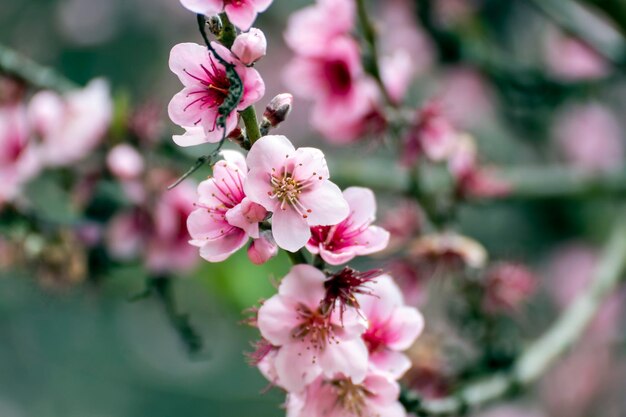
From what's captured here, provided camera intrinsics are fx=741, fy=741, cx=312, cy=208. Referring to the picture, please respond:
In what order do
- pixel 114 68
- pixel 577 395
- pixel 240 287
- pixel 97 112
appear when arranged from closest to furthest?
pixel 97 112, pixel 240 287, pixel 577 395, pixel 114 68

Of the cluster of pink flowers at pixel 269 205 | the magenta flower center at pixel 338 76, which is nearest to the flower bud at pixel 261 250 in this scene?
the cluster of pink flowers at pixel 269 205

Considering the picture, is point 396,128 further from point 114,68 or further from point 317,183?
point 114,68

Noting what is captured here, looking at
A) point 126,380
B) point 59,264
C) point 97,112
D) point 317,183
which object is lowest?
point 317,183

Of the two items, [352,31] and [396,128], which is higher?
[352,31]

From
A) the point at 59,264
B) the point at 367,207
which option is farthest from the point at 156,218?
the point at 367,207

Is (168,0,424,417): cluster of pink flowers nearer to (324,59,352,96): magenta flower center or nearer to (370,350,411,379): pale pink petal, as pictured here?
(370,350,411,379): pale pink petal

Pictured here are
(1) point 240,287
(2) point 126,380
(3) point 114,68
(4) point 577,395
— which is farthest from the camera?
(3) point 114,68

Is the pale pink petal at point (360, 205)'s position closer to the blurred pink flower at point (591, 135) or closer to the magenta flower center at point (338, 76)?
the magenta flower center at point (338, 76)

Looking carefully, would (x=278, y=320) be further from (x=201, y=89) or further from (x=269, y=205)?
(x=201, y=89)
